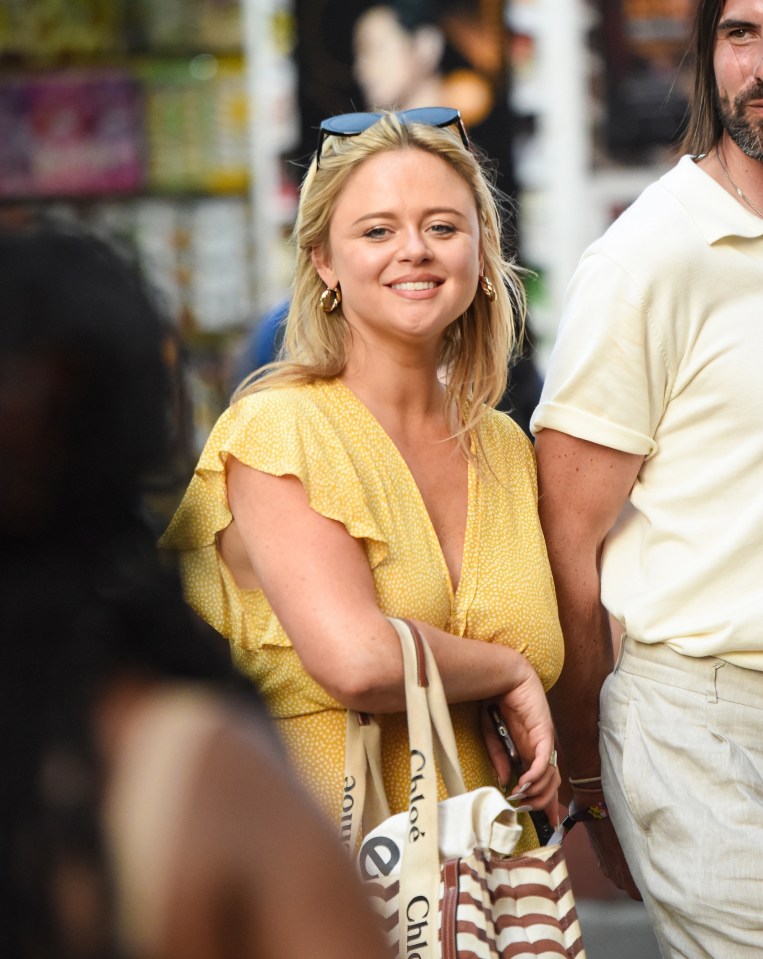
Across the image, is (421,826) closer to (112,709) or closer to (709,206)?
(112,709)

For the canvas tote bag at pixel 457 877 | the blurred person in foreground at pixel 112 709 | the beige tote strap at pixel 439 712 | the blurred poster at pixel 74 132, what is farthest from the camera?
the blurred poster at pixel 74 132

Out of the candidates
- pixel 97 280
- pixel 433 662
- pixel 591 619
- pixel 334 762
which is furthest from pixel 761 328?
pixel 97 280

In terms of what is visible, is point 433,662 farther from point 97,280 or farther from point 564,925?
point 97,280

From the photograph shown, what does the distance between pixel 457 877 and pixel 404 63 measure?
4.90m

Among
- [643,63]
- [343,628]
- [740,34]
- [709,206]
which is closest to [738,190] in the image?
[709,206]

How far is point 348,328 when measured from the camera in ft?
8.83

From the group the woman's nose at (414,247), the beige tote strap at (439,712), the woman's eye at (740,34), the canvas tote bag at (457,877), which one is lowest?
the canvas tote bag at (457,877)

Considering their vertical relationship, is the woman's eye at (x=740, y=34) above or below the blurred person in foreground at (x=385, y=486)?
above

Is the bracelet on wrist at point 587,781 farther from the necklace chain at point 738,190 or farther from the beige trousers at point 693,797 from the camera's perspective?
the necklace chain at point 738,190

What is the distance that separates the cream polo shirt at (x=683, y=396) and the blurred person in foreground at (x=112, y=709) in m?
1.48

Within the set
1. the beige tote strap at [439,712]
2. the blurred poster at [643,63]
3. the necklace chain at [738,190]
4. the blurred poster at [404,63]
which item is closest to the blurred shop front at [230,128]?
the blurred poster at [643,63]

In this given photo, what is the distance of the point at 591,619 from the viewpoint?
Result: 9.18 feet

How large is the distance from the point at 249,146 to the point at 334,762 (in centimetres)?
507

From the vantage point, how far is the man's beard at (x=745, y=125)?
106 inches
